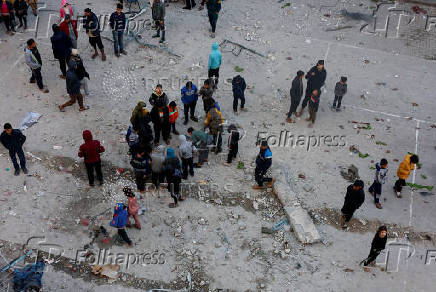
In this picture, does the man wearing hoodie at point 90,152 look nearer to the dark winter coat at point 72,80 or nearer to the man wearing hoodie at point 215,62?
the dark winter coat at point 72,80

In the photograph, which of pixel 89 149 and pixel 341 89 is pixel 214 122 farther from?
pixel 341 89

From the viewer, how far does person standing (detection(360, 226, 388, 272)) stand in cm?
829

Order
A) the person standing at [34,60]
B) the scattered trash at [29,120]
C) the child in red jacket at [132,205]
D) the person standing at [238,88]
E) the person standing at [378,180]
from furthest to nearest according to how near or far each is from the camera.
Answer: the person standing at [238,88], the person standing at [34,60], the scattered trash at [29,120], the person standing at [378,180], the child in red jacket at [132,205]

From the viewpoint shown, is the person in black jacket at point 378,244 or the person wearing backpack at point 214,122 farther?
the person wearing backpack at point 214,122

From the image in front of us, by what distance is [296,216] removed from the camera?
9.64 meters

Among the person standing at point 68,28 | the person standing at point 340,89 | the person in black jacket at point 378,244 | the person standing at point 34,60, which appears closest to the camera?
the person in black jacket at point 378,244

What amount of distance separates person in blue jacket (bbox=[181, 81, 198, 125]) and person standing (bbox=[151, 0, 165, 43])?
3925 mm

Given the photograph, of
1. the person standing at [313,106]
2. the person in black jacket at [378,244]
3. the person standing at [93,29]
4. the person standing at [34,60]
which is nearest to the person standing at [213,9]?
the person standing at [93,29]

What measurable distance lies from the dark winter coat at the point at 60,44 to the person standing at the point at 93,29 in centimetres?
84

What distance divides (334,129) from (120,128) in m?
5.92

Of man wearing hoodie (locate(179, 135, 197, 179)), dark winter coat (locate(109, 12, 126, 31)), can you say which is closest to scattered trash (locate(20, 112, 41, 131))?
dark winter coat (locate(109, 12, 126, 31))

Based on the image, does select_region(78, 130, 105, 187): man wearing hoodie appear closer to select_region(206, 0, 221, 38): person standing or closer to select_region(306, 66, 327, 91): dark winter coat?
select_region(306, 66, 327, 91): dark winter coat

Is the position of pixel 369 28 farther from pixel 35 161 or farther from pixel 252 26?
pixel 35 161

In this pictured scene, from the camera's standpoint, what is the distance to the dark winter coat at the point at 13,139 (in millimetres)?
9430
